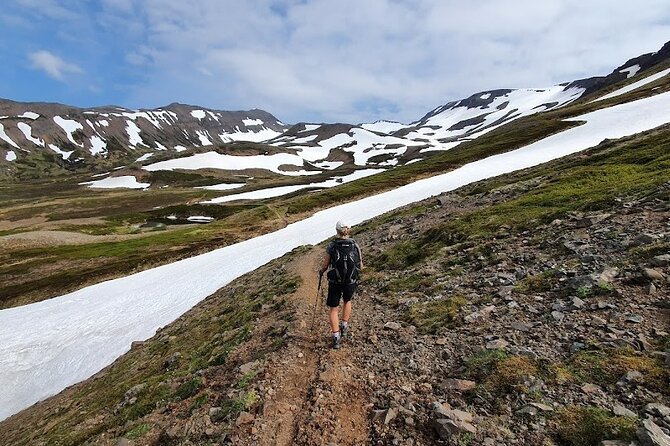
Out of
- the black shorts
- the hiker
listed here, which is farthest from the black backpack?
the black shorts

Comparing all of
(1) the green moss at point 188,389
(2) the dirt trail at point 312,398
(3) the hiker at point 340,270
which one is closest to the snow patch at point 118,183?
(1) the green moss at point 188,389

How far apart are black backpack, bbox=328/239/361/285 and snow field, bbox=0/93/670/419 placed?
22.3 metres

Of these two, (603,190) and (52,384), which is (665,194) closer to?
(603,190)

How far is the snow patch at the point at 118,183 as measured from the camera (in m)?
189

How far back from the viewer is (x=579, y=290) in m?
12.2

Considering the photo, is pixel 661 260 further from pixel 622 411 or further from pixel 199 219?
pixel 199 219

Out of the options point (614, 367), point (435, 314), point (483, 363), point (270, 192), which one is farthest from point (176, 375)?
point (270, 192)

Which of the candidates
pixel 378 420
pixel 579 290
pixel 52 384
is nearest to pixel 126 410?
pixel 378 420

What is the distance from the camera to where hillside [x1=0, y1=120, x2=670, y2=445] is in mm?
8344

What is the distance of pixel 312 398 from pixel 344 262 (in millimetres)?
4262

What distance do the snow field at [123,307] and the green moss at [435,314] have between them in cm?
2316

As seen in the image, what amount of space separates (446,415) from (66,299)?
49757 millimetres

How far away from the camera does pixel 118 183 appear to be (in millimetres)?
192375

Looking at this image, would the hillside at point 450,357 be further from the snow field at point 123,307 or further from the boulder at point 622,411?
the snow field at point 123,307
